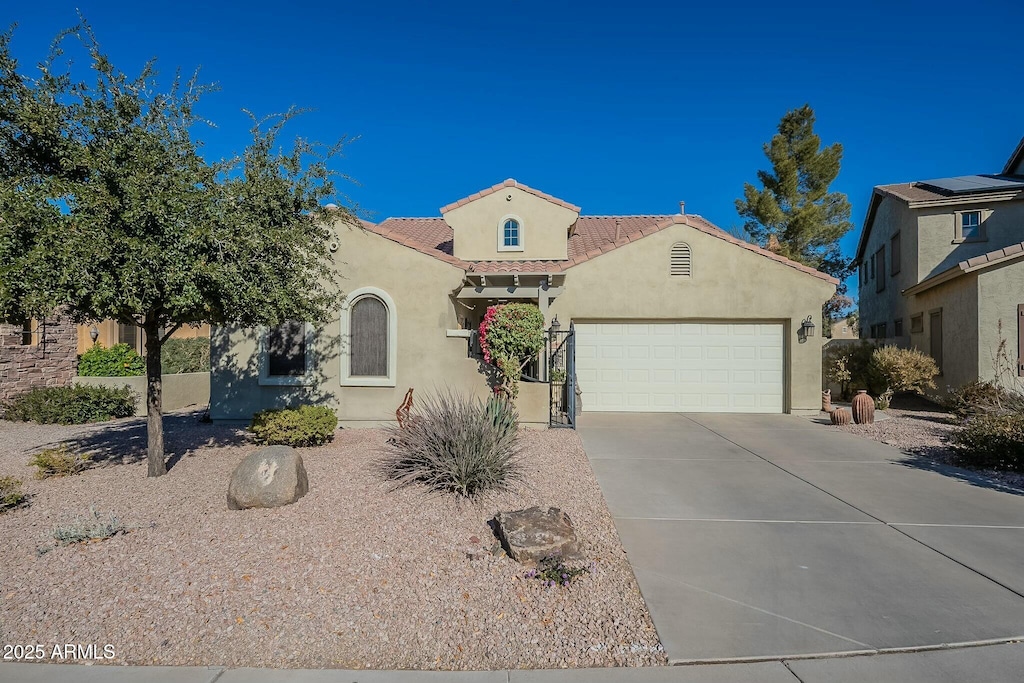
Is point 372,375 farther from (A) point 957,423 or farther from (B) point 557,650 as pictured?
(A) point 957,423

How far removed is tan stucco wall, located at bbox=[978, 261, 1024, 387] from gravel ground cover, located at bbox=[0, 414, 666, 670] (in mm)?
11733

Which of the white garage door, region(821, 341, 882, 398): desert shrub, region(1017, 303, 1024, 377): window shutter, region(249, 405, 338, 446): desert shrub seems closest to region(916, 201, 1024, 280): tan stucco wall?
region(821, 341, 882, 398): desert shrub

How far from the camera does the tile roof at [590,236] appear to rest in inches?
525

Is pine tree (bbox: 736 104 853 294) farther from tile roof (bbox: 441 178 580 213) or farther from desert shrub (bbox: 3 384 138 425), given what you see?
desert shrub (bbox: 3 384 138 425)

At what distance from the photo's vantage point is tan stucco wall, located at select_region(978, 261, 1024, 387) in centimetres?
1266

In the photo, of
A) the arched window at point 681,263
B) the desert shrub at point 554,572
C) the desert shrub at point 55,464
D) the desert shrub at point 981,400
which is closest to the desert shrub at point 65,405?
the desert shrub at point 55,464

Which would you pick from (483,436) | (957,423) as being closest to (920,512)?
(483,436)

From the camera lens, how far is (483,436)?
641 centimetres

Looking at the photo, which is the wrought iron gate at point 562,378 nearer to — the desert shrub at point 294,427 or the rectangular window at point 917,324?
the desert shrub at point 294,427

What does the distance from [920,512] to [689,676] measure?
4244 millimetres

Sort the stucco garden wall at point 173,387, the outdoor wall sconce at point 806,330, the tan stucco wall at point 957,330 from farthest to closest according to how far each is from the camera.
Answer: the stucco garden wall at point 173,387 < the outdoor wall sconce at point 806,330 < the tan stucco wall at point 957,330

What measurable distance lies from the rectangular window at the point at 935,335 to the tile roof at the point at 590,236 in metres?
3.27

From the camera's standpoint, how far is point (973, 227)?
53.3ft

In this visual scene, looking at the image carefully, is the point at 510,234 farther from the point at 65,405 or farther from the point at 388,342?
the point at 65,405
